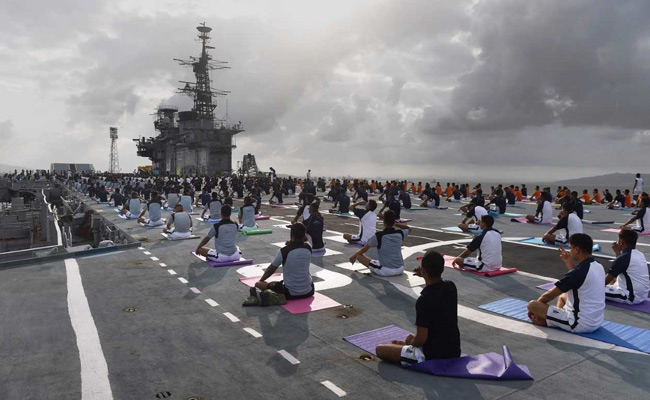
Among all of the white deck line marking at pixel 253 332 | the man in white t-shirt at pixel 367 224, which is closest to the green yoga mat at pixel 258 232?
the man in white t-shirt at pixel 367 224

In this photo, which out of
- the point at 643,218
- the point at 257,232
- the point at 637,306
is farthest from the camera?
the point at 643,218

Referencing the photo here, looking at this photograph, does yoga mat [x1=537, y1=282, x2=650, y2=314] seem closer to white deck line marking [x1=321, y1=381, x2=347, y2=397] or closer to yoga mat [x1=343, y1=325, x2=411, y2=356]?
yoga mat [x1=343, y1=325, x2=411, y2=356]

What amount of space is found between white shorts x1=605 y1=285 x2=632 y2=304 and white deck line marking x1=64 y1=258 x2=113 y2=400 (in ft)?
30.4

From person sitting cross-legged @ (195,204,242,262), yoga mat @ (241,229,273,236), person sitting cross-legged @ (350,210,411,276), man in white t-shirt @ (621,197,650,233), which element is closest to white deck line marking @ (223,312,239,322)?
person sitting cross-legged @ (350,210,411,276)

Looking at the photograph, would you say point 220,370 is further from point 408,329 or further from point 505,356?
point 505,356

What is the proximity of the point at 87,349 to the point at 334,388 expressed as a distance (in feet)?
12.9

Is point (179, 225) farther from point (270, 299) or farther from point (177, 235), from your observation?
point (270, 299)

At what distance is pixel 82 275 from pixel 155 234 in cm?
734

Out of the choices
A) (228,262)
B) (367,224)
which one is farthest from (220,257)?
(367,224)

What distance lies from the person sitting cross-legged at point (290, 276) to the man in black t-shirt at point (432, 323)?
123 inches

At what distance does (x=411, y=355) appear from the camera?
221 inches

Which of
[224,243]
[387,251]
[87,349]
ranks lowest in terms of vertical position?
[87,349]

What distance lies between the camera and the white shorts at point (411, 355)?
561cm

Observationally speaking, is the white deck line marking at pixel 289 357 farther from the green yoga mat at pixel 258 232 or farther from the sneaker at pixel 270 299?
the green yoga mat at pixel 258 232
